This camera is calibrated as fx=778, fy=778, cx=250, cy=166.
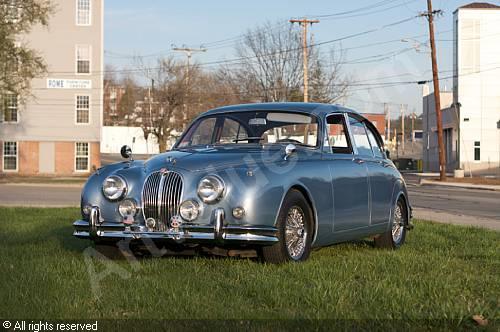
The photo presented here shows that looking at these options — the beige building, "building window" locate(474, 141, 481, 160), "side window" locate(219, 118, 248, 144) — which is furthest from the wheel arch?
"building window" locate(474, 141, 481, 160)

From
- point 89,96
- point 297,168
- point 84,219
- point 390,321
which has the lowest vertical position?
point 390,321

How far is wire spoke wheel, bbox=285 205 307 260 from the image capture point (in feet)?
24.5

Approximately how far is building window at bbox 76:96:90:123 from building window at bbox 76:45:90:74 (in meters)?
1.80

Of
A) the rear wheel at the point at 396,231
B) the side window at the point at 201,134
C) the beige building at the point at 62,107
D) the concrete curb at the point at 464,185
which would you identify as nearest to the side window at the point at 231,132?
the side window at the point at 201,134

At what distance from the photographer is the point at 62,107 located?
51219 millimetres

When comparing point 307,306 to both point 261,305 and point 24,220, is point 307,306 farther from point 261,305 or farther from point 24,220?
point 24,220

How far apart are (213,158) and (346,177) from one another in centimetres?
181

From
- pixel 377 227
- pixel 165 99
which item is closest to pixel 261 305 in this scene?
A: pixel 377 227

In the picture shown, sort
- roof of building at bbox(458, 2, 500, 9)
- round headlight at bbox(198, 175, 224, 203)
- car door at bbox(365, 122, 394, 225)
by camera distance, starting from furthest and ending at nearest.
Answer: roof of building at bbox(458, 2, 500, 9) < car door at bbox(365, 122, 394, 225) < round headlight at bbox(198, 175, 224, 203)

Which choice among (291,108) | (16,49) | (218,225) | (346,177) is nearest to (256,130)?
(291,108)

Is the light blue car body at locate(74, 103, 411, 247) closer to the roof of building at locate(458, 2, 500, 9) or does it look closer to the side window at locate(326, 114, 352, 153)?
the side window at locate(326, 114, 352, 153)

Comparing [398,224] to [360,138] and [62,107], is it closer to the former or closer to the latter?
[360,138]

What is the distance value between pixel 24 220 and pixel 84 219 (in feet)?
21.9

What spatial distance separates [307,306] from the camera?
5566mm
